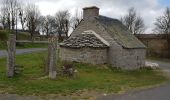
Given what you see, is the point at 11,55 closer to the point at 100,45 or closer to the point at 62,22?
the point at 100,45

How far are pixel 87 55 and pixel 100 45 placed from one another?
170 cm

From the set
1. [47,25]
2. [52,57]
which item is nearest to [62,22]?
[47,25]

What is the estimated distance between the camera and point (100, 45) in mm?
28750

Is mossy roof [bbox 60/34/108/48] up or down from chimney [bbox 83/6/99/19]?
down

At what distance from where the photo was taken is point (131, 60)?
3106 cm

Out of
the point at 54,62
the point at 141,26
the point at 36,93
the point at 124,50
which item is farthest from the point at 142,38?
the point at 36,93

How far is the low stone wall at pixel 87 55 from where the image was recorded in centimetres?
2817

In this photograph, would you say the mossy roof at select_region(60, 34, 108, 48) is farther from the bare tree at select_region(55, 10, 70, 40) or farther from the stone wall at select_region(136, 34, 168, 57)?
the bare tree at select_region(55, 10, 70, 40)

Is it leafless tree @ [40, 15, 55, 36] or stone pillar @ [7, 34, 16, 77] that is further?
leafless tree @ [40, 15, 55, 36]

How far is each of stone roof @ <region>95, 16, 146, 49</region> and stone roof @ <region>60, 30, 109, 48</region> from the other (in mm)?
1696

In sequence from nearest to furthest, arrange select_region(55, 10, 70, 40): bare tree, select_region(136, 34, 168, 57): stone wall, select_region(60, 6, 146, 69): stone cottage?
select_region(60, 6, 146, 69): stone cottage < select_region(136, 34, 168, 57): stone wall < select_region(55, 10, 70, 40): bare tree

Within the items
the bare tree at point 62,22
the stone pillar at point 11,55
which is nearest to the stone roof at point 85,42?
the stone pillar at point 11,55

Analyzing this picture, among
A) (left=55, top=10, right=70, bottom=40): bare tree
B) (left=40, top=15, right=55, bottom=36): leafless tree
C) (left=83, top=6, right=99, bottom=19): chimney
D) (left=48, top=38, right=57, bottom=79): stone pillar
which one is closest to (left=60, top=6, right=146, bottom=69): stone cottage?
(left=83, top=6, right=99, bottom=19): chimney

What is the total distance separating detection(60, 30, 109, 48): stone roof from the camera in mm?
28531
